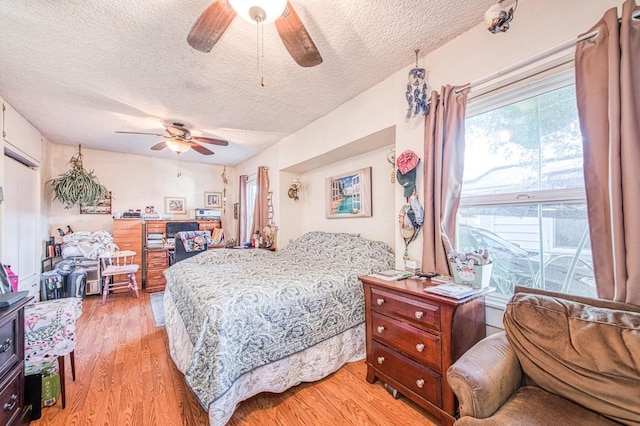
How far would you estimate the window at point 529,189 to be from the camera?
1503 millimetres

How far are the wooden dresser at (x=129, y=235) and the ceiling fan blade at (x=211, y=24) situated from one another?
4.15 metres

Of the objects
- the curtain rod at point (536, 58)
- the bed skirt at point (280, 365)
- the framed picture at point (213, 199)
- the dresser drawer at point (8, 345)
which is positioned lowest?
the bed skirt at point (280, 365)

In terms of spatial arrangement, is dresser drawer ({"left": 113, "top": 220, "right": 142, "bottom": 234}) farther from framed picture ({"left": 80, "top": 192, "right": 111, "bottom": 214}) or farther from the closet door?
the closet door

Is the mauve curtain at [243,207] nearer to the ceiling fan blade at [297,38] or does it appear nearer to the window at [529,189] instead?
the ceiling fan blade at [297,38]

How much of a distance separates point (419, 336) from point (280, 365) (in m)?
0.91

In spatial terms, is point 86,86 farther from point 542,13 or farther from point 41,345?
point 542,13

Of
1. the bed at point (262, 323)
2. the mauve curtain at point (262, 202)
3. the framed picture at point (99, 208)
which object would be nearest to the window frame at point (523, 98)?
the bed at point (262, 323)

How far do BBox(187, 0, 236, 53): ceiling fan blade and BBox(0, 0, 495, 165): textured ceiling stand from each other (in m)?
0.30

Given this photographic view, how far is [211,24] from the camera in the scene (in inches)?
54.1

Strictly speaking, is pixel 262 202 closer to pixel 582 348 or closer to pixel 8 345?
pixel 8 345

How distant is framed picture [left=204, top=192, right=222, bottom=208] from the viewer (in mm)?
5681

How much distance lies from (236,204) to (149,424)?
4506 mm

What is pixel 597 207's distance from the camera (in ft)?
4.15

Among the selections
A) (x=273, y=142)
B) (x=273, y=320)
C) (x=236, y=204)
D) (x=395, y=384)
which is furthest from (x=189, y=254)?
(x=395, y=384)
